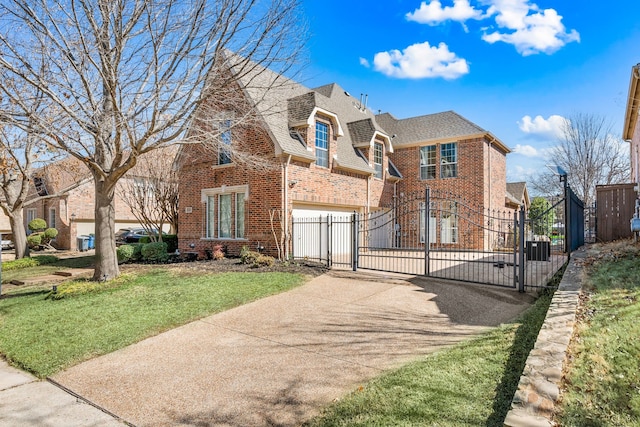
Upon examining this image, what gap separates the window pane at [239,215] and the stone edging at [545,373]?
37.5 feet

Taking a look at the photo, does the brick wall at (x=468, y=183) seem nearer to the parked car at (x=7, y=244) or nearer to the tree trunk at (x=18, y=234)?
the tree trunk at (x=18, y=234)

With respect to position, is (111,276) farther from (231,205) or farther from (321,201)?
(321,201)

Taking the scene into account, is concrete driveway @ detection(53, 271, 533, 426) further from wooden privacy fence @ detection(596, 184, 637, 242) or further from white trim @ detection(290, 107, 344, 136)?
white trim @ detection(290, 107, 344, 136)

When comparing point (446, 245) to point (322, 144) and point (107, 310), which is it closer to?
point (322, 144)

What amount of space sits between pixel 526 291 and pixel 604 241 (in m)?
6.68

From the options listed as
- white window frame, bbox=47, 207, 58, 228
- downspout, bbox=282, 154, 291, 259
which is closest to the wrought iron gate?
downspout, bbox=282, 154, 291, 259

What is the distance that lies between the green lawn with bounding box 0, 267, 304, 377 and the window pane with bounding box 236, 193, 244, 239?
13.2ft

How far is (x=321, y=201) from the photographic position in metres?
14.8

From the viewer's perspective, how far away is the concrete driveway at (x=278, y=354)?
3807mm

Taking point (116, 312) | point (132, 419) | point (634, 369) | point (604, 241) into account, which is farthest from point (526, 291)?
point (116, 312)

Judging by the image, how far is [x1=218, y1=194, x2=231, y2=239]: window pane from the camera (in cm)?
1530

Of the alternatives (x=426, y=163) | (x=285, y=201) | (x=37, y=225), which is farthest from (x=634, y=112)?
(x=37, y=225)

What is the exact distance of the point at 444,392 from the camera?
361 centimetres

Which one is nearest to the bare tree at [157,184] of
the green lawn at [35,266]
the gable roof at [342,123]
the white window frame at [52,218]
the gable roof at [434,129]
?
the green lawn at [35,266]
